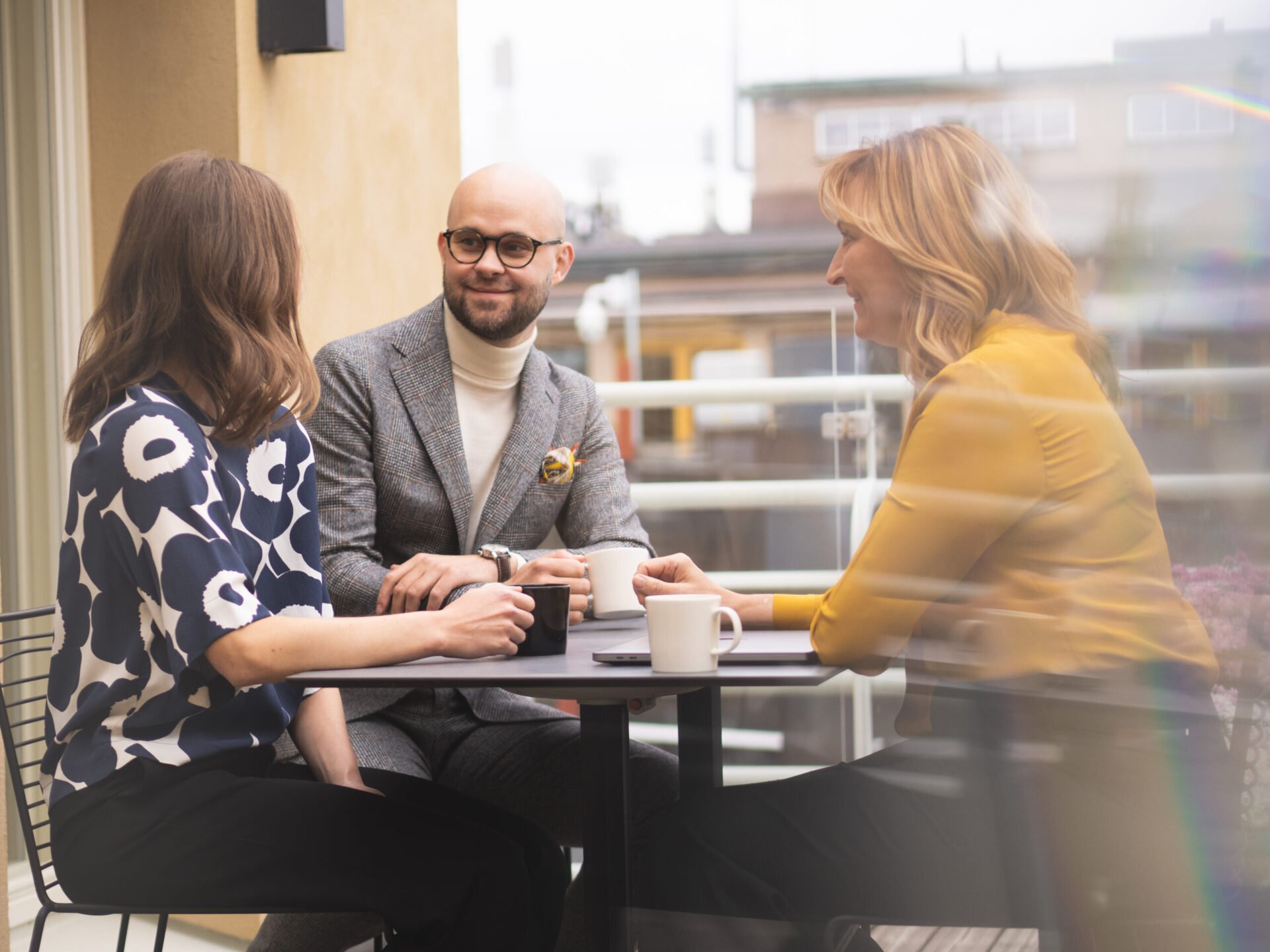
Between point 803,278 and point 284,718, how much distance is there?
51.0 inches

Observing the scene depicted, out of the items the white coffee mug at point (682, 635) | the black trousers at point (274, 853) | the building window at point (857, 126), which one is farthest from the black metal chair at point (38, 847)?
the building window at point (857, 126)

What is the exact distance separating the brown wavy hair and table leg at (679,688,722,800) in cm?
71

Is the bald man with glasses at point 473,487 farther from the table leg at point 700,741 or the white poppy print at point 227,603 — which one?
the white poppy print at point 227,603

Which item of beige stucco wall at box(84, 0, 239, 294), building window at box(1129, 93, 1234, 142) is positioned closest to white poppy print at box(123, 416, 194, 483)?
building window at box(1129, 93, 1234, 142)

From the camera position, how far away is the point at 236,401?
130 centimetres

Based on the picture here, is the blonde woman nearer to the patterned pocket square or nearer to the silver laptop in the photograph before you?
the silver laptop

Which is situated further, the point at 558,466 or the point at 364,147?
the point at 364,147

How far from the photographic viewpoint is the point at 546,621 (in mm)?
1318

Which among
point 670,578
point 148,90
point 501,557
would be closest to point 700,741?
point 670,578

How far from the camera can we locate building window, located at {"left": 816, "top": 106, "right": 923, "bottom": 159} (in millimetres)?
1496

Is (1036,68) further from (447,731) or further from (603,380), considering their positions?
(603,380)

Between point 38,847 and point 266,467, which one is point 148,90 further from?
point 38,847

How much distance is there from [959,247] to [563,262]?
96 centimetres

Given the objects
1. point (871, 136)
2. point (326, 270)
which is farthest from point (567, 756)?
point (326, 270)
